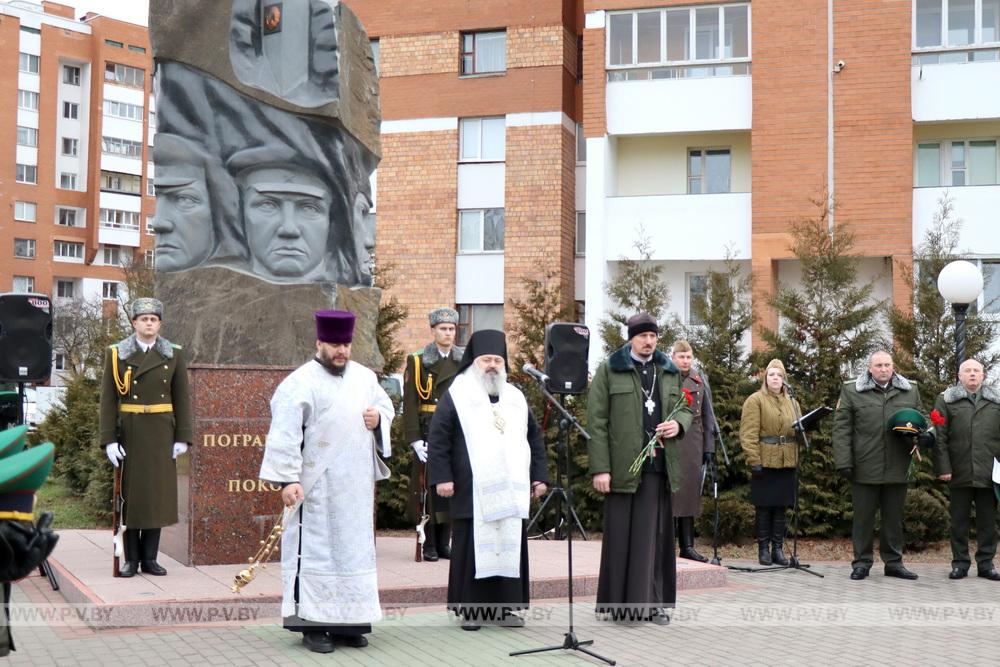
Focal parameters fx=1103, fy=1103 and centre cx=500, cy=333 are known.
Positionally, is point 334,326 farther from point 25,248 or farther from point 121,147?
point 121,147

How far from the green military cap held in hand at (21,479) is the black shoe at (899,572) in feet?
27.5

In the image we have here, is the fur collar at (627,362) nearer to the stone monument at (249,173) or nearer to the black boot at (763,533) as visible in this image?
the stone monument at (249,173)

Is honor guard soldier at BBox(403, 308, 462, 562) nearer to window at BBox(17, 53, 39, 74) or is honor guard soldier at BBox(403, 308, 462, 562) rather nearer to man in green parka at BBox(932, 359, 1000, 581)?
→ man in green parka at BBox(932, 359, 1000, 581)

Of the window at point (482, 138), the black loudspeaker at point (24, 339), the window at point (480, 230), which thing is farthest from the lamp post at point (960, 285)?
the window at point (482, 138)

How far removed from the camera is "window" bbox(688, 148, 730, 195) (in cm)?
2544

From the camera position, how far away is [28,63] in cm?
6200

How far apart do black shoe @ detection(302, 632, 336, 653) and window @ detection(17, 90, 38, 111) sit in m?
62.3

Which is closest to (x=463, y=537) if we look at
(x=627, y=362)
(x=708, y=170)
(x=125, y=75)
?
(x=627, y=362)

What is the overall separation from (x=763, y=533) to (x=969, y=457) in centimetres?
203

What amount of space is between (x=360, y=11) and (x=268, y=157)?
65.9 feet

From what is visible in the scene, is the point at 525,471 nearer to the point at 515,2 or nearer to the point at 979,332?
the point at 979,332

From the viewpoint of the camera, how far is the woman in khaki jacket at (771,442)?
10484mm

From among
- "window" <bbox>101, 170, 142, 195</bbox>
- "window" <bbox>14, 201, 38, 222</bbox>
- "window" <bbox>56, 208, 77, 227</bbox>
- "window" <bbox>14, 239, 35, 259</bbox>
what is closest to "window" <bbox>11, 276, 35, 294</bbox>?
"window" <bbox>14, 239, 35, 259</bbox>

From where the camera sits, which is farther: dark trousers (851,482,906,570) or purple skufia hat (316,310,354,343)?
dark trousers (851,482,906,570)
